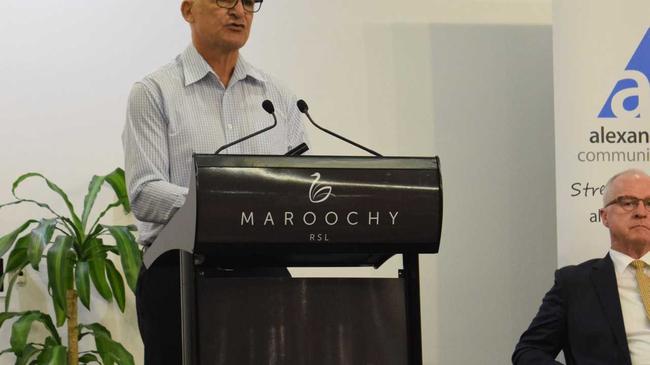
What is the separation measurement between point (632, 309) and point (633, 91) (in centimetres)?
104

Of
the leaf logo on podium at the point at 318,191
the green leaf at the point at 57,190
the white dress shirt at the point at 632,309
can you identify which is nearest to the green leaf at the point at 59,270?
the green leaf at the point at 57,190

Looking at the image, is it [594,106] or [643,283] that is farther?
[594,106]

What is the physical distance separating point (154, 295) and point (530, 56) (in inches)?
120

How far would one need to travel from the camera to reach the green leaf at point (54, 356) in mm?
3656

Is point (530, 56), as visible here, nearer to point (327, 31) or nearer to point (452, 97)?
point (452, 97)

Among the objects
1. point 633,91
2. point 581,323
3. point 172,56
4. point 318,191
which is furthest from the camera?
point 172,56

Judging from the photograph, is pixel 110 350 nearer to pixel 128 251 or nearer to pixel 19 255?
pixel 128 251

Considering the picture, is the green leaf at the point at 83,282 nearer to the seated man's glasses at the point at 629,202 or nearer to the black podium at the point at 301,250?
the black podium at the point at 301,250

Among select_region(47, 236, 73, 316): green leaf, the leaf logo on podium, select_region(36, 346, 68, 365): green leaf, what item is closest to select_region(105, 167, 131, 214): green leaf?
select_region(47, 236, 73, 316): green leaf

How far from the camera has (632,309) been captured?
10.2 ft

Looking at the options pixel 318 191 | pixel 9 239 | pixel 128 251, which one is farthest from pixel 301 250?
pixel 9 239

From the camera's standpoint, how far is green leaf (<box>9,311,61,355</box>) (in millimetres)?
3727

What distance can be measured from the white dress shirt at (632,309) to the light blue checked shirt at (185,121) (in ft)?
4.71

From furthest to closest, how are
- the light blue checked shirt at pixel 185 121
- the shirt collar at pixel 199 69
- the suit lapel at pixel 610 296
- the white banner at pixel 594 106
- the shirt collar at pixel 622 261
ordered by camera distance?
the white banner at pixel 594 106, the shirt collar at pixel 622 261, the suit lapel at pixel 610 296, the shirt collar at pixel 199 69, the light blue checked shirt at pixel 185 121
